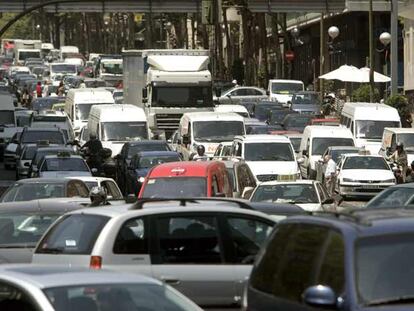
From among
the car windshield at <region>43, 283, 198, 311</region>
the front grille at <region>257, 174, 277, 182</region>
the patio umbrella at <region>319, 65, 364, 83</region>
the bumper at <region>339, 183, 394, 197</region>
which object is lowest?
the bumper at <region>339, 183, 394, 197</region>

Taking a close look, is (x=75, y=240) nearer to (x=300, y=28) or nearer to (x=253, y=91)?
(x=253, y=91)

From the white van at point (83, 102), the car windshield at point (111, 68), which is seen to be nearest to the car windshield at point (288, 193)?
the white van at point (83, 102)

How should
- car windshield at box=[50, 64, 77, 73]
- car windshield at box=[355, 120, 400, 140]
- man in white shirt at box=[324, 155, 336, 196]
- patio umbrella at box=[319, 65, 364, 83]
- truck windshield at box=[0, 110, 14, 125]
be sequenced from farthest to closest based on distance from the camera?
1. car windshield at box=[50, 64, 77, 73]
2. patio umbrella at box=[319, 65, 364, 83]
3. truck windshield at box=[0, 110, 14, 125]
4. car windshield at box=[355, 120, 400, 140]
5. man in white shirt at box=[324, 155, 336, 196]

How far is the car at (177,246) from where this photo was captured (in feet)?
41.1

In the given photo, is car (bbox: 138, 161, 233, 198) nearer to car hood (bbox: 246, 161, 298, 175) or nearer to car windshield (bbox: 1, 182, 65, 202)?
car windshield (bbox: 1, 182, 65, 202)

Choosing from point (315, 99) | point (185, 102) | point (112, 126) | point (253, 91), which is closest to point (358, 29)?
point (253, 91)

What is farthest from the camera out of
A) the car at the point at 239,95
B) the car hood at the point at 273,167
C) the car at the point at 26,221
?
the car at the point at 239,95

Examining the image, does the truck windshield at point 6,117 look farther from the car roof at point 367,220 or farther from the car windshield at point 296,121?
the car roof at point 367,220

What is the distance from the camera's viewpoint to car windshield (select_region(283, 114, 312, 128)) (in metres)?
52.5

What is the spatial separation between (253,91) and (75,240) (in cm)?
5942

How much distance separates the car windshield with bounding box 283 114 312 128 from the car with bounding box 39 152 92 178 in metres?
19.5

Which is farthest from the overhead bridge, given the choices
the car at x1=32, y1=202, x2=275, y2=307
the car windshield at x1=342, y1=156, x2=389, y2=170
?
the car at x1=32, y1=202, x2=275, y2=307

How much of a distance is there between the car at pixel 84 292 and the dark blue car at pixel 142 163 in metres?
25.4

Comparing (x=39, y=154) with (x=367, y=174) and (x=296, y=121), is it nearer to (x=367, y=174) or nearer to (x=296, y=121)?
(x=367, y=174)
